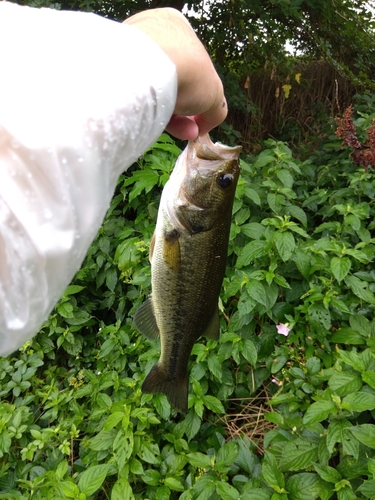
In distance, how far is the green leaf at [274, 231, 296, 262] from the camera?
216cm

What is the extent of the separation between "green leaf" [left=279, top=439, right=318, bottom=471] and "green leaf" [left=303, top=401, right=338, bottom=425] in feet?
0.45

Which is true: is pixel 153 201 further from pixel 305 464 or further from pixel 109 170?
pixel 109 170

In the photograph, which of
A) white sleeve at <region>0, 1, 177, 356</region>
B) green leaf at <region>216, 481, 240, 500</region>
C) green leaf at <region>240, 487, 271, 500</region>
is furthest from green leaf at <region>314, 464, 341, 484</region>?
white sleeve at <region>0, 1, 177, 356</region>

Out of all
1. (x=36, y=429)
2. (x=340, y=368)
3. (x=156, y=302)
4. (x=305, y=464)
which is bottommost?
(x=36, y=429)

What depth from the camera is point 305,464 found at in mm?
1584

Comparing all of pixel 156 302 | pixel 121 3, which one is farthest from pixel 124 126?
pixel 121 3

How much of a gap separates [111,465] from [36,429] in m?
0.74

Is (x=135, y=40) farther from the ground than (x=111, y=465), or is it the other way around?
(x=135, y=40)

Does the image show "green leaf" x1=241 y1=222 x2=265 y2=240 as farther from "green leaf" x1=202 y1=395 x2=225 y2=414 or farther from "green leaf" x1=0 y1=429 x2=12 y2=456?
"green leaf" x1=0 y1=429 x2=12 y2=456

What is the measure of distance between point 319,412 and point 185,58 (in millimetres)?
1415

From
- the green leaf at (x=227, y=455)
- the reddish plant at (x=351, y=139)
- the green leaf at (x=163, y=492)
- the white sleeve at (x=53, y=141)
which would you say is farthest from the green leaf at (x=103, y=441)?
the reddish plant at (x=351, y=139)

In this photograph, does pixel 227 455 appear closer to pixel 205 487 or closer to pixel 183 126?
pixel 205 487

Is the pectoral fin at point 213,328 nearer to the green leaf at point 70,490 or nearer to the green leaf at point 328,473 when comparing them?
the green leaf at point 328,473

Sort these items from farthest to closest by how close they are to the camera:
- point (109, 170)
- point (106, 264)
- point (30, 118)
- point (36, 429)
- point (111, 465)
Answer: point (106, 264), point (36, 429), point (111, 465), point (109, 170), point (30, 118)
